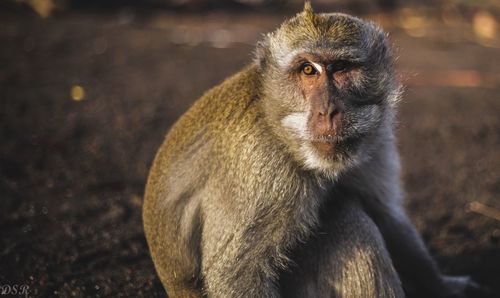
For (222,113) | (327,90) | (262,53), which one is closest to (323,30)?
(327,90)

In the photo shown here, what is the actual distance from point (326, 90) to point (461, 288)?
259cm

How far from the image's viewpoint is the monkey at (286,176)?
4180 millimetres

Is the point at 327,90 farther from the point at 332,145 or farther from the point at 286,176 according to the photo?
the point at 286,176

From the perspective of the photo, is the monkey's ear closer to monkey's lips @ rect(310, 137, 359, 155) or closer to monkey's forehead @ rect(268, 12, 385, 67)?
monkey's forehead @ rect(268, 12, 385, 67)

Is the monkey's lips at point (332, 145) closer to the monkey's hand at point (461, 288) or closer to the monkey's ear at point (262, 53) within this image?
the monkey's ear at point (262, 53)

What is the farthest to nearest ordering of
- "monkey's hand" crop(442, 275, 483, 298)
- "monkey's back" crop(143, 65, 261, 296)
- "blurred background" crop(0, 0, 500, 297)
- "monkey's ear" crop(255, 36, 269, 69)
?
"blurred background" crop(0, 0, 500, 297), "monkey's hand" crop(442, 275, 483, 298), "monkey's ear" crop(255, 36, 269, 69), "monkey's back" crop(143, 65, 261, 296)

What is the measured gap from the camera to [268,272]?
4.15m

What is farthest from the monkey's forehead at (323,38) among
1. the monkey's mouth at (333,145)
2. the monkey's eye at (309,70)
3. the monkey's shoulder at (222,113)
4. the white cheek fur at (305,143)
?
the monkey's mouth at (333,145)

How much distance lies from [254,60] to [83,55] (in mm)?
7772

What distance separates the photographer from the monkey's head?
4.22 m

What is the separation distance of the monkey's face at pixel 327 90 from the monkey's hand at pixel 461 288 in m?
1.79

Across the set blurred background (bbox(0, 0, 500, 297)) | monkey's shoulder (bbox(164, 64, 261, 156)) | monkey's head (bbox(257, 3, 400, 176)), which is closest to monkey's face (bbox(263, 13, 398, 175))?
monkey's head (bbox(257, 3, 400, 176))

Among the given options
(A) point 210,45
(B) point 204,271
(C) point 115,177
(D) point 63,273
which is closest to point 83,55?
(A) point 210,45

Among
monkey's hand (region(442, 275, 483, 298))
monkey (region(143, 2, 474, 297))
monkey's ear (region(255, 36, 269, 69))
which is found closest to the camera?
monkey (region(143, 2, 474, 297))
